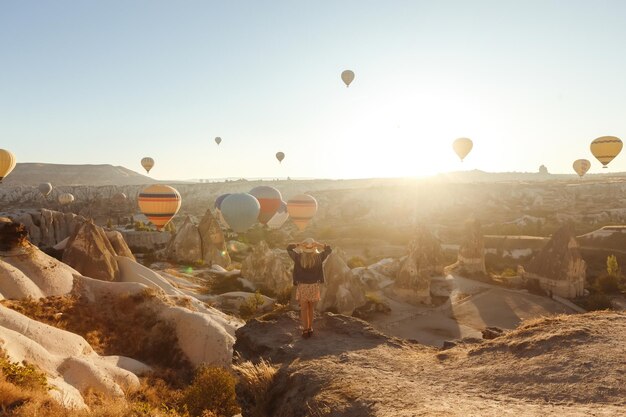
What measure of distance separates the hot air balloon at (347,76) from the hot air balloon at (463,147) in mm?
13109

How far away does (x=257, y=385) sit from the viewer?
7.86 metres

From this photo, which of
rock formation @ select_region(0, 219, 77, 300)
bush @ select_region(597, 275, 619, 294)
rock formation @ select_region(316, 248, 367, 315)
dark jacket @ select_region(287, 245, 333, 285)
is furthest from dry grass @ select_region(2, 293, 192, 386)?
bush @ select_region(597, 275, 619, 294)

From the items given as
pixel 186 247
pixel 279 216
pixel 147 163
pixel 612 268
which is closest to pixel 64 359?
pixel 186 247

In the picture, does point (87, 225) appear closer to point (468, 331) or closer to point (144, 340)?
point (144, 340)

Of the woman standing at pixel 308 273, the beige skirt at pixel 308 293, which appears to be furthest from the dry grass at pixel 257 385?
the beige skirt at pixel 308 293

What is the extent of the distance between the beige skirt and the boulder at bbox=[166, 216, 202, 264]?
2621cm

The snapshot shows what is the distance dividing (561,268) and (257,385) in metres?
26.8

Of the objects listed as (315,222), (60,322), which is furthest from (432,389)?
(315,222)

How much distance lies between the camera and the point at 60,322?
14758 millimetres

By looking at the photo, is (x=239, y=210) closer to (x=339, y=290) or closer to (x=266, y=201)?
(x=266, y=201)

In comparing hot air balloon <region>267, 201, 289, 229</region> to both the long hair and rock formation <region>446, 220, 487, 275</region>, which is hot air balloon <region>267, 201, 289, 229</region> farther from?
the long hair

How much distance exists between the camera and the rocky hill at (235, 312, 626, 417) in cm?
575

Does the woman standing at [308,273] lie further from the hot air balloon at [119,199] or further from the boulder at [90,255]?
the hot air balloon at [119,199]

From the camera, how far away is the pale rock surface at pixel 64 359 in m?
10.6
